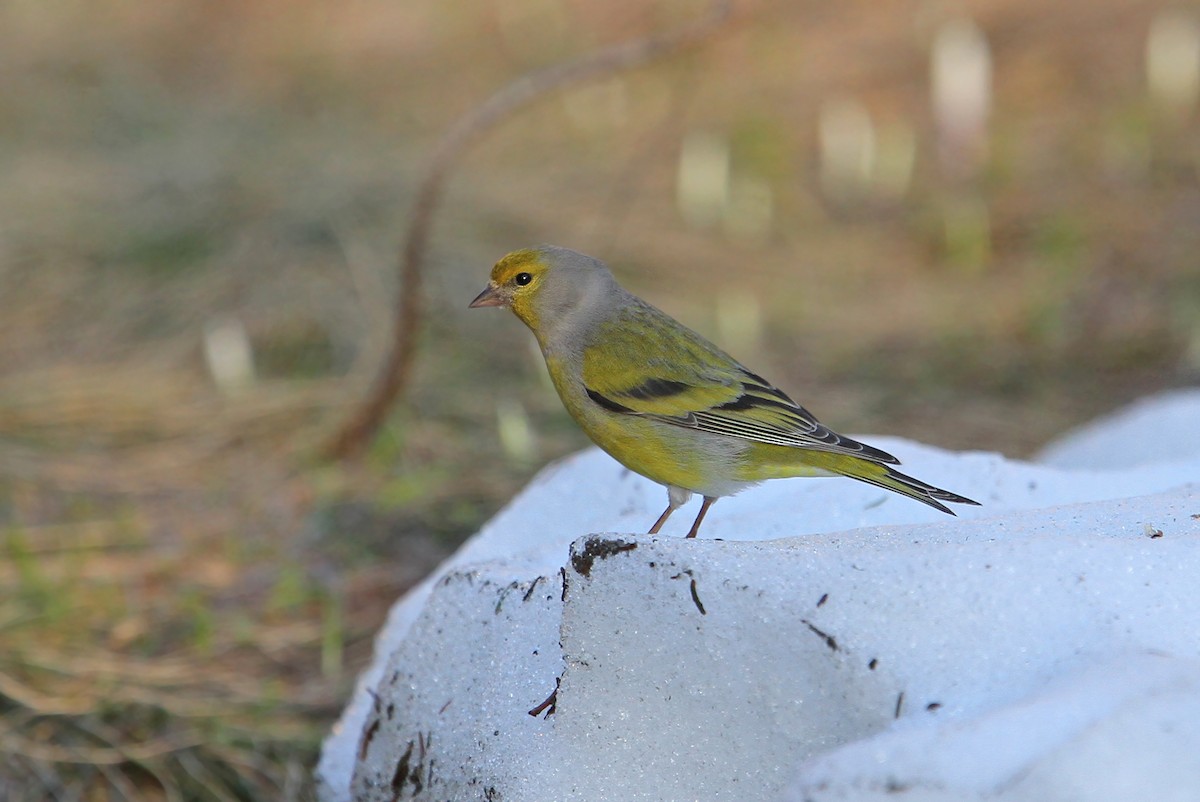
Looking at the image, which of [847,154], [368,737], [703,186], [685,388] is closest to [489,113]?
[685,388]

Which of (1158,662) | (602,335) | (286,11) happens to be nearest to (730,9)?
(602,335)

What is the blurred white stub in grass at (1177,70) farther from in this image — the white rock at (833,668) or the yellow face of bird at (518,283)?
the white rock at (833,668)

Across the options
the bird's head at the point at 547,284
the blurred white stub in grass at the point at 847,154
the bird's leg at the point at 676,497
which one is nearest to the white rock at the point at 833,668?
the bird's leg at the point at 676,497

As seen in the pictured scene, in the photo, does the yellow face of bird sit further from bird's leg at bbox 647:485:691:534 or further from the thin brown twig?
the thin brown twig

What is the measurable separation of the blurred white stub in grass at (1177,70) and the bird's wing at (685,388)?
6181 millimetres

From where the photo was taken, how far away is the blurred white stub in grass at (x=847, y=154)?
876 centimetres

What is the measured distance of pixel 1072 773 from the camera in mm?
1759

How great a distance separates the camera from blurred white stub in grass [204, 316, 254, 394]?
6152 millimetres

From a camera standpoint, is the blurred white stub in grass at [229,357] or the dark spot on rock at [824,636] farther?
the blurred white stub in grass at [229,357]

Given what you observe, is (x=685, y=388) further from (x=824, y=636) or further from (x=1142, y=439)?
(x=1142, y=439)

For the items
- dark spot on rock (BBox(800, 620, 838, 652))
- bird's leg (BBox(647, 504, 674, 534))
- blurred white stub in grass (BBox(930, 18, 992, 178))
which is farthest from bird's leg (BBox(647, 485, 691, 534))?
blurred white stub in grass (BBox(930, 18, 992, 178))

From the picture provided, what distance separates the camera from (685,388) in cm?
346

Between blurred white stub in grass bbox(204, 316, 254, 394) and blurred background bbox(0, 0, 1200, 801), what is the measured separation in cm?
3

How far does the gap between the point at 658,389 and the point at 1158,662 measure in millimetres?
1658
